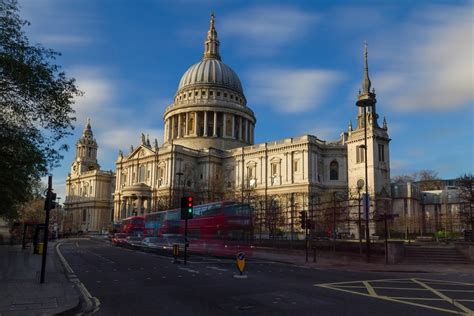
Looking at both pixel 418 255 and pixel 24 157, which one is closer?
pixel 24 157

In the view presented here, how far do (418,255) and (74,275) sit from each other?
908 inches

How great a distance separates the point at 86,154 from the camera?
165m

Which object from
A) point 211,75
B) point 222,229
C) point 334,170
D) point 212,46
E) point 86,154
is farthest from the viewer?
point 86,154

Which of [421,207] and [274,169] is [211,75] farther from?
[421,207]

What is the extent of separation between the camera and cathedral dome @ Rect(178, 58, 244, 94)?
4884 inches

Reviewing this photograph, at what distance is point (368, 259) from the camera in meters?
32.1

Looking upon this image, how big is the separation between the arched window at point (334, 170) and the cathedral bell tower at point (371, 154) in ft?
29.1

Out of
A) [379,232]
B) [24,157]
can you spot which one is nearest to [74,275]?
[24,157]

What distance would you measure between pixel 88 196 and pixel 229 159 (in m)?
63.7

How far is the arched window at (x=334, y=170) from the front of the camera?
94.0 m

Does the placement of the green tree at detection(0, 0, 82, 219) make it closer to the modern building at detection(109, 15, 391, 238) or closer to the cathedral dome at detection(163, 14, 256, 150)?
the modern building at detection(109, 15, 391, 238)

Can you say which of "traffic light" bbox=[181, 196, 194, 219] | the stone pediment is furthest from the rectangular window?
"traffic light" bbox=[181, 196, 194, 219]

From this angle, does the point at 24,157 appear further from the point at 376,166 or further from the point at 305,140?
the point at 305,140

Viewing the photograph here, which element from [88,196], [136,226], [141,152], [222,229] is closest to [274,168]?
[141,152]
